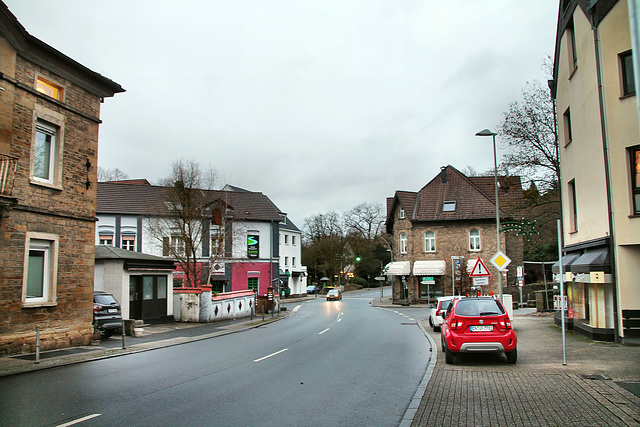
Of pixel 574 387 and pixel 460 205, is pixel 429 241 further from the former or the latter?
pixel 574 387

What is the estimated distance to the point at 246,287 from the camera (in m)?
53.6

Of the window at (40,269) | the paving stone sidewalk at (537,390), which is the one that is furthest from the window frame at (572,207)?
the window at (40,269)

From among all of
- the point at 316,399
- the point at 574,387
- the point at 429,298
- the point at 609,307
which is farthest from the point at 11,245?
the point at 429,298

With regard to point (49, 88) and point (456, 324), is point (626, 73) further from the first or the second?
point (49, 88)

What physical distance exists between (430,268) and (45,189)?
117 ft

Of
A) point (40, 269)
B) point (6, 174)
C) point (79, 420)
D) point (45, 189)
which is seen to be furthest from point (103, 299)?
point (79, 420)

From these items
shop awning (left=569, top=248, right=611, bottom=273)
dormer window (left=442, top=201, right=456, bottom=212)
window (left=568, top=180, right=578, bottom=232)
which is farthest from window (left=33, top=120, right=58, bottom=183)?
dormer window (left=442, top=201, right=456, bottom=212)

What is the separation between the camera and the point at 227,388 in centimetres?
948

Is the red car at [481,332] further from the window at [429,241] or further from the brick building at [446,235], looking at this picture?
the window at [429,241]

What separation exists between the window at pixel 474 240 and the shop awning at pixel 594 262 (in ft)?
98.8

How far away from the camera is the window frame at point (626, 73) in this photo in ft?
48.7

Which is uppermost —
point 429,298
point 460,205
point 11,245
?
point 460,205

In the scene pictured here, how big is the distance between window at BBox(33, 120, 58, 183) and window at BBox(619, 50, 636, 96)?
55.8 feet

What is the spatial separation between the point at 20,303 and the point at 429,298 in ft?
124
